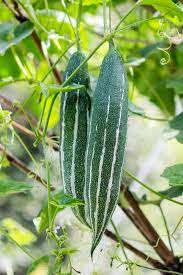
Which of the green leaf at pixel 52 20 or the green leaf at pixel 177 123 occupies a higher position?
the green leaf at pixel 52 20

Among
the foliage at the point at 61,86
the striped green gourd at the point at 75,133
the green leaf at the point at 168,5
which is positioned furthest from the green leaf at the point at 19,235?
the green leaf at the point at 168,5

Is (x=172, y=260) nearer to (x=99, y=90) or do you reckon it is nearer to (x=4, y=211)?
(x=99, y=90)

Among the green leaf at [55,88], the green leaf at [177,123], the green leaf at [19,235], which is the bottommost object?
the green leaf at [19,235]

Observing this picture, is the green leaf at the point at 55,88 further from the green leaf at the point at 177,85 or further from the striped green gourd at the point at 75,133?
the green leaf at the point at 177,85

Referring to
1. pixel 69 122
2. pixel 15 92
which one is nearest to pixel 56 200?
pixel 69 122

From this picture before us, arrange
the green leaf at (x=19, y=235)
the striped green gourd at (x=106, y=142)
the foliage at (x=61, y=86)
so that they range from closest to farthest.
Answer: the striped green gourd at (x=106, y=142)
the foliage at (x=61, y=86)
the green leaf at (x=19, y=235)

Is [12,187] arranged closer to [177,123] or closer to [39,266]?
[39,266]

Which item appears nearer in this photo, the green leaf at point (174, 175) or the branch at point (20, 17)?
the green leaf at point (174, 175)
